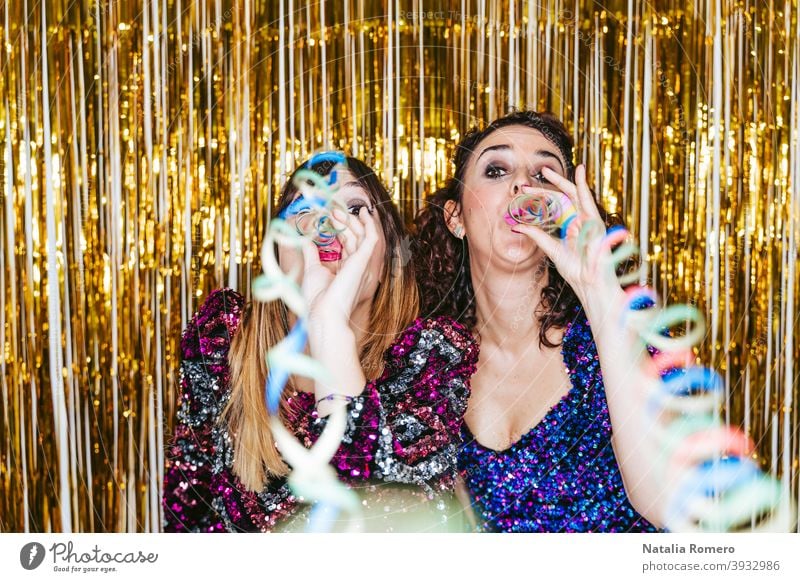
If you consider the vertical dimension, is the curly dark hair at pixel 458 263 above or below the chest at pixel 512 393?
above

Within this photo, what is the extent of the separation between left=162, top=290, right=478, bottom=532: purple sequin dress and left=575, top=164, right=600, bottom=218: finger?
196 millimetres

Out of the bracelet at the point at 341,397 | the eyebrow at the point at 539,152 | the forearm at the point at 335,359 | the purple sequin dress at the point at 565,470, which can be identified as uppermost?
the eyebrow at the point at 539,152

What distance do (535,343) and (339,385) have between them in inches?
9.0

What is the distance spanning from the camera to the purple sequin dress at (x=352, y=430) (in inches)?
30.6

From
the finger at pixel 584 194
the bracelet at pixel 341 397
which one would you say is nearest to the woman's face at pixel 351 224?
the bracelet at pixel 341 397

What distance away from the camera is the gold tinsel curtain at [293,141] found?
0.86 meters

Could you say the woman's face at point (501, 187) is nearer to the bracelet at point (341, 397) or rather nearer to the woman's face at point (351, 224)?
the woman's face at point (351, 224)

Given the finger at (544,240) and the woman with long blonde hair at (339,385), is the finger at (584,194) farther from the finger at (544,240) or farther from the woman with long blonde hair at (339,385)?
the woman with long blonde hair at (339,385)

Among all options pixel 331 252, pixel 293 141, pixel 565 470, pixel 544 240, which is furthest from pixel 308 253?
pixel 565 470

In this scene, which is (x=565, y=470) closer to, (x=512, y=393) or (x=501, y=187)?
(x=512, y=393)

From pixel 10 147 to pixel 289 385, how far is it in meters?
0.43

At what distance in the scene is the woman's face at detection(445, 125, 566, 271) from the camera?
812 millimetres

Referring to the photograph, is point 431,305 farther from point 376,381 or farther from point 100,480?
point 100,480

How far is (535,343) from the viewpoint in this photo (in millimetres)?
838
